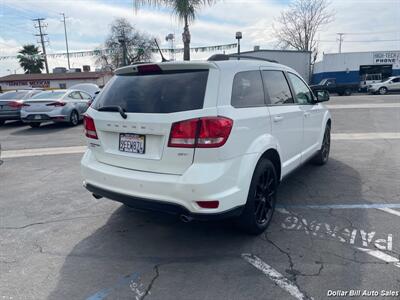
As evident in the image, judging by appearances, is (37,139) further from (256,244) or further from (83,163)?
(256,244)

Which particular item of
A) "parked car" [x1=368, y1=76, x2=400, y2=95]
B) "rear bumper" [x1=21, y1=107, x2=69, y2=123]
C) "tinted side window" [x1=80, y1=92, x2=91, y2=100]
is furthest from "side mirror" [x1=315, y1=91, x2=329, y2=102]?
"parked car" [x1=368, y1=76, x2=400, y2=95]

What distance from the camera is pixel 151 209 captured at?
3.11m

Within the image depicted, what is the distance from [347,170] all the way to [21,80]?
5589 centimetres

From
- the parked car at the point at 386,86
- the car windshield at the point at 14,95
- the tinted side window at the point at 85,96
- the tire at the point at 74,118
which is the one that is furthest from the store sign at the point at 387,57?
the car windshield at the point at 14,95

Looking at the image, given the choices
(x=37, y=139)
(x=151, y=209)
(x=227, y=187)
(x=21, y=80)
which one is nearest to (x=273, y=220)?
(x=227, y=187)

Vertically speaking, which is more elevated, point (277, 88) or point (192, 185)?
point (277, 88)

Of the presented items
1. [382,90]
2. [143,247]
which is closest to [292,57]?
[382,90]

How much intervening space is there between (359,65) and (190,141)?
3994 cm

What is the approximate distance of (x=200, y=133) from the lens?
2.91 meters

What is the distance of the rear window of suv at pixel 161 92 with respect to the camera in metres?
3.06

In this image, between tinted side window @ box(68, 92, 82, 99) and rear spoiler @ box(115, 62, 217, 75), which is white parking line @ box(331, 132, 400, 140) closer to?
rear spoiler @ box(115, 62, 217, 75)

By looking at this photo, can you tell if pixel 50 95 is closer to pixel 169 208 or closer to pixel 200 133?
pixel 169 208

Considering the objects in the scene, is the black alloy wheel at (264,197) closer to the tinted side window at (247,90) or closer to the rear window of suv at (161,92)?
the tinted side window at (247,90)

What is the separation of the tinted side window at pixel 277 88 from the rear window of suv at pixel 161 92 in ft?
3.68
